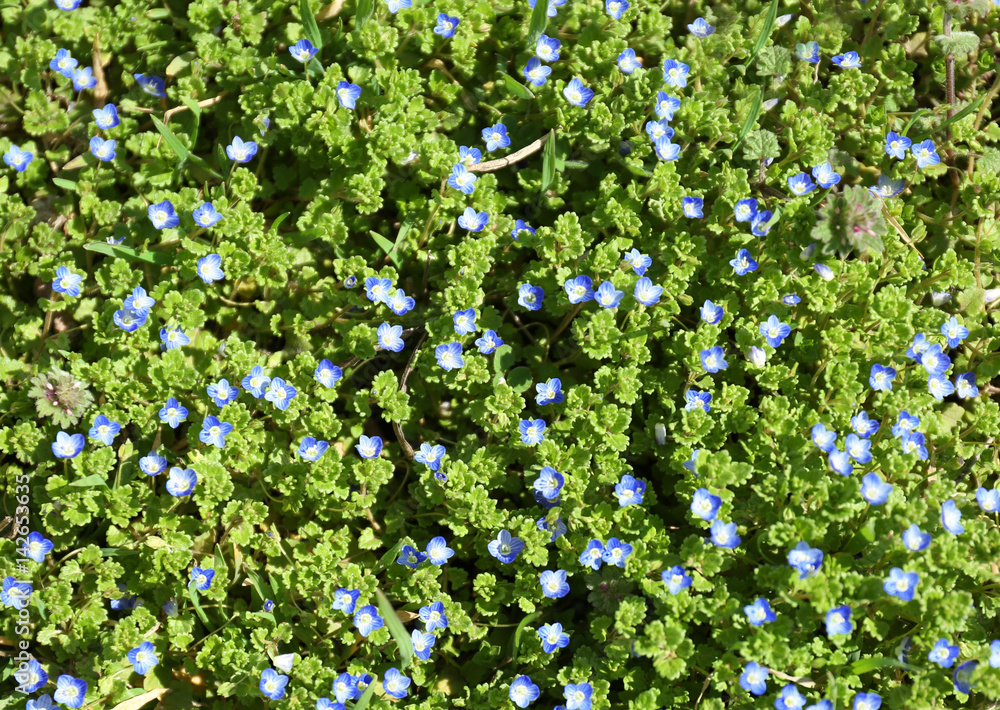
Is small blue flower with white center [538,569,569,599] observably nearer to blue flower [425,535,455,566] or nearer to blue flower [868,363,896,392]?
blue flower [425,535,455,566]

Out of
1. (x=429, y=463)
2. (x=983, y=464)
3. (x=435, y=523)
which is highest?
(x=983, y=464)

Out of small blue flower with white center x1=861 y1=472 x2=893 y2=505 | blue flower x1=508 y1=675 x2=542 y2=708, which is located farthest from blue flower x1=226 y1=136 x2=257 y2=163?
small blue flower with white center x1=861 y1=472 x2=893 y2=505

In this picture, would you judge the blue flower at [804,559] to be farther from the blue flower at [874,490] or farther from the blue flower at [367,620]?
the blue flower at [367,620]


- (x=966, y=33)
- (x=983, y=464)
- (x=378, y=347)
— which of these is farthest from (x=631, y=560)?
(x=966, y=33)

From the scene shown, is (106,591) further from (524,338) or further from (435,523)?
(524,338)

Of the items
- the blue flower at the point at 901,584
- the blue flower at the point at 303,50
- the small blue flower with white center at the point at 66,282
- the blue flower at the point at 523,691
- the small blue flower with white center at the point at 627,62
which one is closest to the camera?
the blue flower at the point at 901,584

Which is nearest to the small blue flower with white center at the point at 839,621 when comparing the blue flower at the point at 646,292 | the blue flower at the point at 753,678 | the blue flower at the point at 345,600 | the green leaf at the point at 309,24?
the blue flower at the point at 753,678

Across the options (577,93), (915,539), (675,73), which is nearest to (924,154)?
(675,73)
